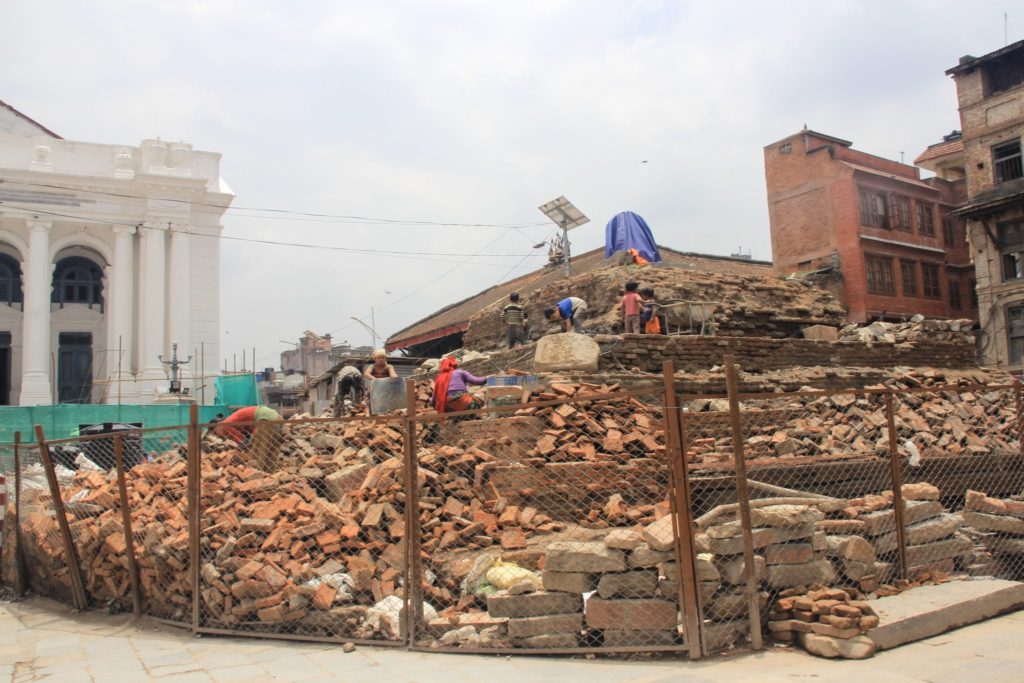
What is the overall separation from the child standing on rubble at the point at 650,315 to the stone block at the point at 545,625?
367 inches

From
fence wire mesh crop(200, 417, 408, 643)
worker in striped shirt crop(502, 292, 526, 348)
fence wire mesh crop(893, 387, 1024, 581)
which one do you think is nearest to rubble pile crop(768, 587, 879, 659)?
fence wire mesh crop(893, 387, 1024, 581)

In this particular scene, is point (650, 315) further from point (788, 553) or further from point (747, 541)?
point (747, 541)

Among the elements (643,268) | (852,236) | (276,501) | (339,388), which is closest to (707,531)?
(276,501)

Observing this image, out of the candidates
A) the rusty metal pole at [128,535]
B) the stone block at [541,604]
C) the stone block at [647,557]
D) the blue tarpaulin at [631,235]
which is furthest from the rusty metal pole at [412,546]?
the blue tarpaulin at [631,235]

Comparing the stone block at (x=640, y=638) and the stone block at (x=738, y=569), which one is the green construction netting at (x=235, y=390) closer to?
the stone block at (x=640, y=638)

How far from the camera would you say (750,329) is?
54.2ft

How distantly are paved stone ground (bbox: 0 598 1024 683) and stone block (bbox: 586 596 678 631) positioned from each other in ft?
0.71

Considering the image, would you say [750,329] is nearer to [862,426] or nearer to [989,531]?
[862,426]

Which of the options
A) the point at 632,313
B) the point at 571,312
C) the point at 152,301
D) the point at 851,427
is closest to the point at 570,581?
the point at 851,427

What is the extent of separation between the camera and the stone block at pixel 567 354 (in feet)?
40.5

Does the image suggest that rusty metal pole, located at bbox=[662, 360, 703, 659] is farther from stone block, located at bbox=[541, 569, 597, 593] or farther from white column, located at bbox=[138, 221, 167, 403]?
white column, located at bbox=[138, 221, 167, 403]

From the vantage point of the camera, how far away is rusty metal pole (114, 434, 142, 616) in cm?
696

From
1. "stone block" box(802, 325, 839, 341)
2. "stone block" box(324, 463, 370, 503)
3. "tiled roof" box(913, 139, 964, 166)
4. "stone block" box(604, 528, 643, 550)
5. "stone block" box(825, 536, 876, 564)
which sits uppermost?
"tiled roof" box(913, 139, 964, 166)

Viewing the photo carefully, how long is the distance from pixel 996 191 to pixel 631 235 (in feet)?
49.8
